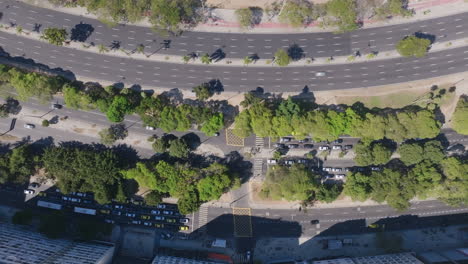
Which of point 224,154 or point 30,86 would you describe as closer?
point 30,86

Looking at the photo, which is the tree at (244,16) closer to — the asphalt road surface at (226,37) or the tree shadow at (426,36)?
the asphalt road surface at (226,37)

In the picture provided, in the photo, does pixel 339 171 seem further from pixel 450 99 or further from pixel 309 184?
pixel 450 99

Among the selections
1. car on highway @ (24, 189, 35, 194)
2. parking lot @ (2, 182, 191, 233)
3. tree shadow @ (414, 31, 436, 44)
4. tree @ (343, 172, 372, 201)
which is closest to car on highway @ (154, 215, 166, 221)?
parking lot @ (2, 182, 191, 233)

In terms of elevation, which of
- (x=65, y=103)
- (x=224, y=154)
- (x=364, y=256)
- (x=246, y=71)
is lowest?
(x=364, y=256)

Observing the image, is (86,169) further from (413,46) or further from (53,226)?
(413,46)

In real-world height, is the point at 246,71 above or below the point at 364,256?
above

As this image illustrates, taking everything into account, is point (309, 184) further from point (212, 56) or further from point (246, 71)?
point (212, 56)

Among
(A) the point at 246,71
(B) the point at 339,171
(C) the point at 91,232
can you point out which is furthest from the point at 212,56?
(C) the point at 91,232
